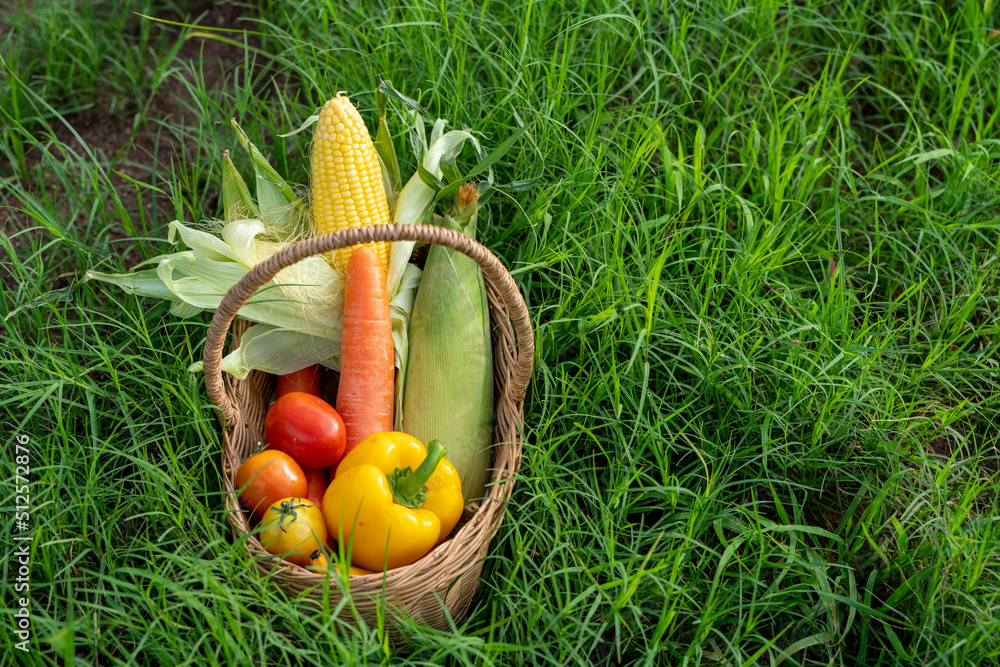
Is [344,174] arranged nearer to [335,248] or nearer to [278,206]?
[278,206]

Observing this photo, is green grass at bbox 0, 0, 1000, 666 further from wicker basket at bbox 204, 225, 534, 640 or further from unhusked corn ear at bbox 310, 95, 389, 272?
unhusked corn ear at bbox 310, 95, 389, 272

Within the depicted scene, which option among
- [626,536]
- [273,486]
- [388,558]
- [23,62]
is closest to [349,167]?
[273,486]

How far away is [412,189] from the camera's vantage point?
101 inches

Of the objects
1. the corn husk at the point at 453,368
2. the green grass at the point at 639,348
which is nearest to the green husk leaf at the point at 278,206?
the green grass at the point at 639,348

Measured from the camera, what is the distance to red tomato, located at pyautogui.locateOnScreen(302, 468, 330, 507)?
2293 millimetres

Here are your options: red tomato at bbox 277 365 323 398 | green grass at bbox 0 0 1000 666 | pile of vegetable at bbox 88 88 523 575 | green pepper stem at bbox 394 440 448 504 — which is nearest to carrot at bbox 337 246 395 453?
pile of vegetable at bbox 88 88 523 575

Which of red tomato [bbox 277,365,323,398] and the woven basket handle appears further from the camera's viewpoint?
red tomato [bbox 277,365,323,398]

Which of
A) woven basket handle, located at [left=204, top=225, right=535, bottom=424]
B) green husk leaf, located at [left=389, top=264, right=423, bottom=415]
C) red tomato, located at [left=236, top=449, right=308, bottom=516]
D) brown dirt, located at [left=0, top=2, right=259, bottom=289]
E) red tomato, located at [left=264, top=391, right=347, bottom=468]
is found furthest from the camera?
brown dirt, located at [left=0, top=2, right=259, bottom=289]

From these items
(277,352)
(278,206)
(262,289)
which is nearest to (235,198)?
(278,206)

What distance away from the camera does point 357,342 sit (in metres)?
2.34

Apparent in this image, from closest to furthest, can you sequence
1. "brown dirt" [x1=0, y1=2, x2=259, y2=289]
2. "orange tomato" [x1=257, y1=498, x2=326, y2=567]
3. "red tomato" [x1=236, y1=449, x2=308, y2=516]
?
"orange tomato" [x1=257, y1=498, x2=326, y2=567] → "red tomato" [x1=236, y1=449, x2=308, y2=516] → "brown dirt" [x1=0, y1=2, x2=259, y2=289]

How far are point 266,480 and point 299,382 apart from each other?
0.49 meters

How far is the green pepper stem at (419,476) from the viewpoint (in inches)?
79.0

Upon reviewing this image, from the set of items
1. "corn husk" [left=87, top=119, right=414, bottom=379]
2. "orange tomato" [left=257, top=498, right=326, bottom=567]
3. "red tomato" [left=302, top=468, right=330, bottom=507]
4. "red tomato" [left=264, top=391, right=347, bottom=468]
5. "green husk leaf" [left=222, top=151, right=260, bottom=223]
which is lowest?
"red tomato" [left=302, top=468, right=330, bottom=507]
